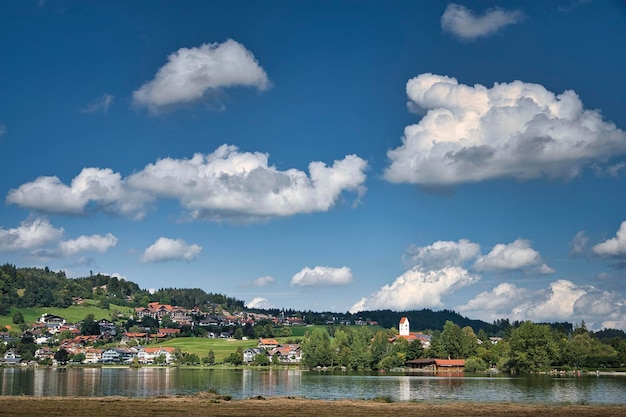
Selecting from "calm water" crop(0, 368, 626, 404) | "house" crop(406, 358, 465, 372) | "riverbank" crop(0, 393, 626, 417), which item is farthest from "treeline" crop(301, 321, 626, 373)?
"riverbank" crop(0, 393, 626, 417)

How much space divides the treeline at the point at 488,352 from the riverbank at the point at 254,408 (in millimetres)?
104735

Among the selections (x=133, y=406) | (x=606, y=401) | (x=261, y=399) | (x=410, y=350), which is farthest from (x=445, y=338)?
(x=133, y=406)

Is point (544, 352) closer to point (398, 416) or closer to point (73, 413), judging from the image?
point (398, 416)

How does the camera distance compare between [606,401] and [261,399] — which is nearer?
[261,399]

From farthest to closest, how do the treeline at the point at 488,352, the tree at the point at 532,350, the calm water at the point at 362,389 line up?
the treeline at the point at 488,352 < the tree at the point at 532,350 < the calm water at the point at 362,389

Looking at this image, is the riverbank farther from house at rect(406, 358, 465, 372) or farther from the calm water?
house at rect(406, 358, 465, 372)

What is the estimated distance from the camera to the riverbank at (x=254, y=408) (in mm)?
45531

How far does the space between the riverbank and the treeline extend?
105 meters

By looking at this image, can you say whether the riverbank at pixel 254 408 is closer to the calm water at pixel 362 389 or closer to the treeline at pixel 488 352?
the calm water at pixel 362 389

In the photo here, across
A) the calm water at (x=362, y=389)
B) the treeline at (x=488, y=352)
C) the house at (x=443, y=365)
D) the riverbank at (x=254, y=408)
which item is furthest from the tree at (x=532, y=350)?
the riverbank at (x=254, y=408)

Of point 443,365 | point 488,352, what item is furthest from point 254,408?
point 488,352

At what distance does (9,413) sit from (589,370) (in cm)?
15011

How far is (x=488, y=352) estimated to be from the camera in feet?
584

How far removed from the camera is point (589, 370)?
543 ft
